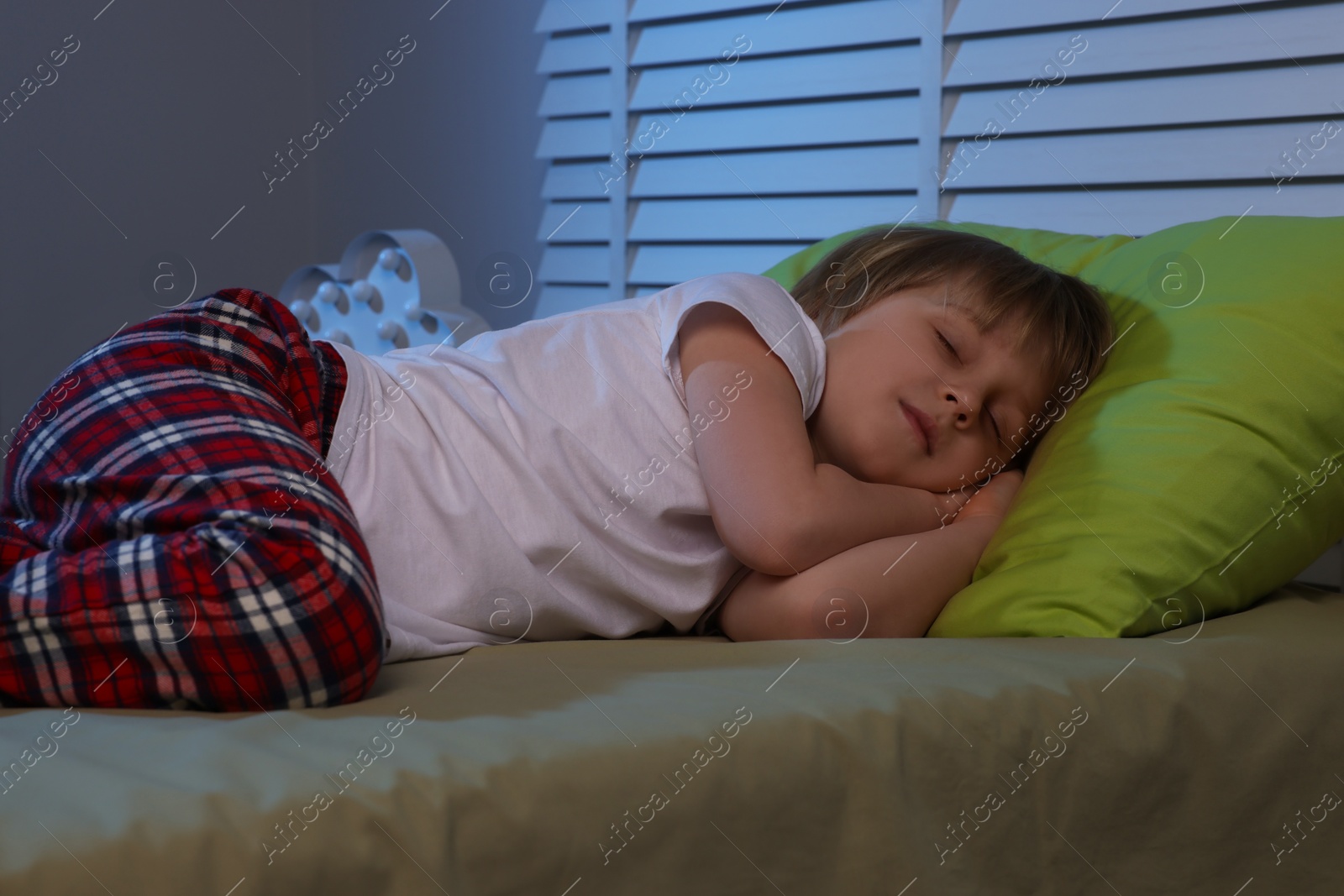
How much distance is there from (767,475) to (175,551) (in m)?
0.48

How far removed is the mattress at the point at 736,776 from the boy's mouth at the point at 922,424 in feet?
0.75

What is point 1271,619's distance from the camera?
3.40 feet

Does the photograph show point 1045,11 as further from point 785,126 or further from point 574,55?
point 574,55

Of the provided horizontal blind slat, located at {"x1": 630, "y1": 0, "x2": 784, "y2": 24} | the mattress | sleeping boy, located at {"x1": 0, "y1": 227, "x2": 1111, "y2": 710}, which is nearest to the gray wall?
horizontal blind slat, located at {"x1": 630, "y1": 0, "x2": 784, "y2": 24}

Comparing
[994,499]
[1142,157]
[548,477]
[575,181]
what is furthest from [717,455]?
[575,181]

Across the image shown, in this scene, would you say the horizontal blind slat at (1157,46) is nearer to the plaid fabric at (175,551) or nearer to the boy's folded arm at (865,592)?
the boy's folded arm at (865,592)

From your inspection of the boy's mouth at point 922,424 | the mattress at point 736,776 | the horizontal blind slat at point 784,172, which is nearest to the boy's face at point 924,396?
the boy's mouth at point 922,424

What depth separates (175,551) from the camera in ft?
2.55

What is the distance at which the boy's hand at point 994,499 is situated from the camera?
1.17 m

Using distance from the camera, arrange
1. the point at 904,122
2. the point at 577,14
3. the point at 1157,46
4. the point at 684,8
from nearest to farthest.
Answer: the point at 1157,46, the point at 904,122, the point at 684,8, the point at 577,14

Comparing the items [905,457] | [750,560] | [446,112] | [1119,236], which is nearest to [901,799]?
[750,560]

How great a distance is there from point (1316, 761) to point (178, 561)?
0.86 meters

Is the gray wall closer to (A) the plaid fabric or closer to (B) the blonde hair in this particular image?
(B) the blonde hair

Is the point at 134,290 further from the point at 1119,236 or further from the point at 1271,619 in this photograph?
the point at 1271,619
